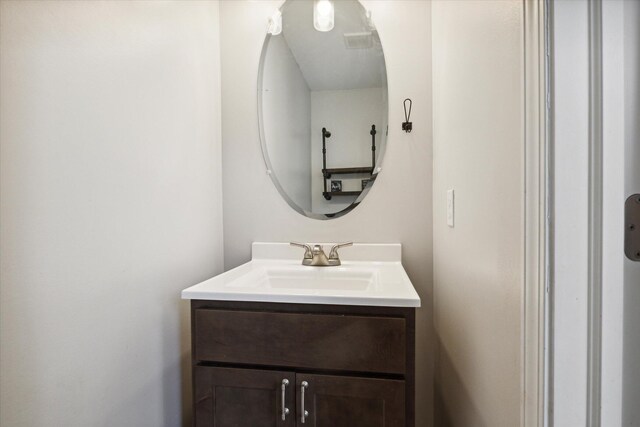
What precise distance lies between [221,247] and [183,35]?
0.87m

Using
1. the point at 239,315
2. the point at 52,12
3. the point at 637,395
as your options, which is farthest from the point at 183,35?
the point at 637,395

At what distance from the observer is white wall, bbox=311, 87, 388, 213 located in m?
1.29

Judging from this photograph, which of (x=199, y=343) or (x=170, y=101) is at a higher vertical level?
(x=170, y=101)

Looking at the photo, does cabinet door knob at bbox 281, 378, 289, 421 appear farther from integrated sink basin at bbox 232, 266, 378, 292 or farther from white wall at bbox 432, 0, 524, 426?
white wall at bbox 432, 0, 524, 426

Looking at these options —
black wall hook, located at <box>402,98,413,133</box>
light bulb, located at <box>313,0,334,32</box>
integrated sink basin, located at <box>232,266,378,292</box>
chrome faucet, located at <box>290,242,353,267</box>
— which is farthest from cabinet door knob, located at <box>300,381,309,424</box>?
light bulb, located at <box>313,0,334,32</box>

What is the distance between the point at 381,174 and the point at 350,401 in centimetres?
86

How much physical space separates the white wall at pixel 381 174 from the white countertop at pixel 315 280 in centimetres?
6

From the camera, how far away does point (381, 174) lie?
1290mm

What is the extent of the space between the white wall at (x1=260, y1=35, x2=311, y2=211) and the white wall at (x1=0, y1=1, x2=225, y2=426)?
323 millimetres

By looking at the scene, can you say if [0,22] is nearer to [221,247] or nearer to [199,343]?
[199,343]

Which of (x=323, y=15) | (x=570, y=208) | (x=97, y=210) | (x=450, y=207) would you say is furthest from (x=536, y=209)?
(x=323, y=15)

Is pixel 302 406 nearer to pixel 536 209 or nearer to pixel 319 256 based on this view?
pixel 319 256

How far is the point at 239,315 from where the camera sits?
83 cm

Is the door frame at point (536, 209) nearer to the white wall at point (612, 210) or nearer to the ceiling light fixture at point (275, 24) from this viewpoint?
the white wall at point (612, 210)
